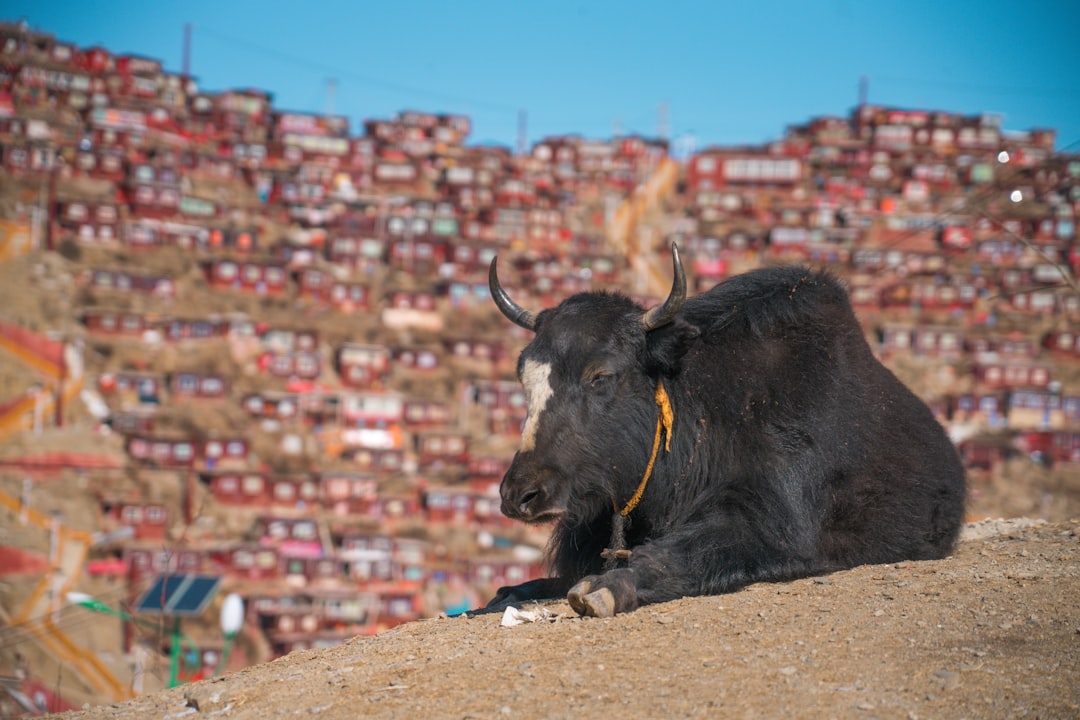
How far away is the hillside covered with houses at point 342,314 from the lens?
3916cm

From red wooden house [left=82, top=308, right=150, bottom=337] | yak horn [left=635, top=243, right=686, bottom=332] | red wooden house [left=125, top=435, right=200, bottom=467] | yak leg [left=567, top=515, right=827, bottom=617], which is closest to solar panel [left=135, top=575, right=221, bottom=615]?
red wooden house [left=125, top=435, right=200, bottom=467]

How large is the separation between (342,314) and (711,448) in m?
62.4

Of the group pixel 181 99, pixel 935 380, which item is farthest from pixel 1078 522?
pixel 181 99

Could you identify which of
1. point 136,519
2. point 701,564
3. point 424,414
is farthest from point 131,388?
point 701,564

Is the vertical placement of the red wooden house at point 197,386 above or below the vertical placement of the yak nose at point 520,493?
below

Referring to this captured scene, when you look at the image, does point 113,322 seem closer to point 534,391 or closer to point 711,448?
point 534,391

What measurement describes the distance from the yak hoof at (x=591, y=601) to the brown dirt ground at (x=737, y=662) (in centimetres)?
6

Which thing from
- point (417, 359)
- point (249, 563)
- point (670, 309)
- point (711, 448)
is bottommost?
point (249, 563)

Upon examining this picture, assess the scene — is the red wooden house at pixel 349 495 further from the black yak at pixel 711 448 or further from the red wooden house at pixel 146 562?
the black yak at pixel 711 448

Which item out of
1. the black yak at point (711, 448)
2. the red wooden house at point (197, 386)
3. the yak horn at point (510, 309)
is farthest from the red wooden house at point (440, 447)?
the black yak at point (711, 448)

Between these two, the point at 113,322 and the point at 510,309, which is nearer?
the point at 510,309

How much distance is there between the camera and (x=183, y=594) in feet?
93.8

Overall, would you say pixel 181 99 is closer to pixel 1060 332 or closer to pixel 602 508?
pixel 1060 332

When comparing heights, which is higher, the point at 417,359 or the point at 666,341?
the point at 417,359
